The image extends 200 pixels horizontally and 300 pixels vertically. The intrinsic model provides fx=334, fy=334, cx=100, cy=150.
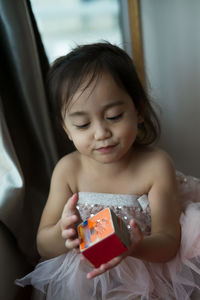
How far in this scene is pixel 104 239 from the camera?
554mm

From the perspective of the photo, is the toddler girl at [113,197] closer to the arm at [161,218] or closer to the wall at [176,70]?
the arm at [161,218]

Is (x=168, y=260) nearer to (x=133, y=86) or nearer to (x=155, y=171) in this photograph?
(x=155, y=171)

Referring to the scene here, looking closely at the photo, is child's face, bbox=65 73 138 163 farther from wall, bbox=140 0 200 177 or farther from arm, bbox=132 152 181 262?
wall, bbox=140 0 200 177

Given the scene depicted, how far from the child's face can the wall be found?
0.69 metres

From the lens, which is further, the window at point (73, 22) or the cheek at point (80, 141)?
the window at point (73, 22)

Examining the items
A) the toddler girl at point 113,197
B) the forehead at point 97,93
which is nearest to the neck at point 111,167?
the toddler girl at point 113,197

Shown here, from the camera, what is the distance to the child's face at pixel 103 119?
2.67 feet

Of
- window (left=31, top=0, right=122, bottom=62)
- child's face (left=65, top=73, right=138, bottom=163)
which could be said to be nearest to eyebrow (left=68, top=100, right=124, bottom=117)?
child's face (left=65, top=73, right=138, bottom=163)

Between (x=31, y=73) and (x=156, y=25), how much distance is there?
0.67m

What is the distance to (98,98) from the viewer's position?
2.64 ft

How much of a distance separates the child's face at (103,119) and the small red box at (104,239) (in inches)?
10.0

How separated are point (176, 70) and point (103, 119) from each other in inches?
30.7

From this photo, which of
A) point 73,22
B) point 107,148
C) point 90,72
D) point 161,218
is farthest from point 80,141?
point 73,22

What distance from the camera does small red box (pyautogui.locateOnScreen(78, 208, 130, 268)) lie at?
1.84ft
